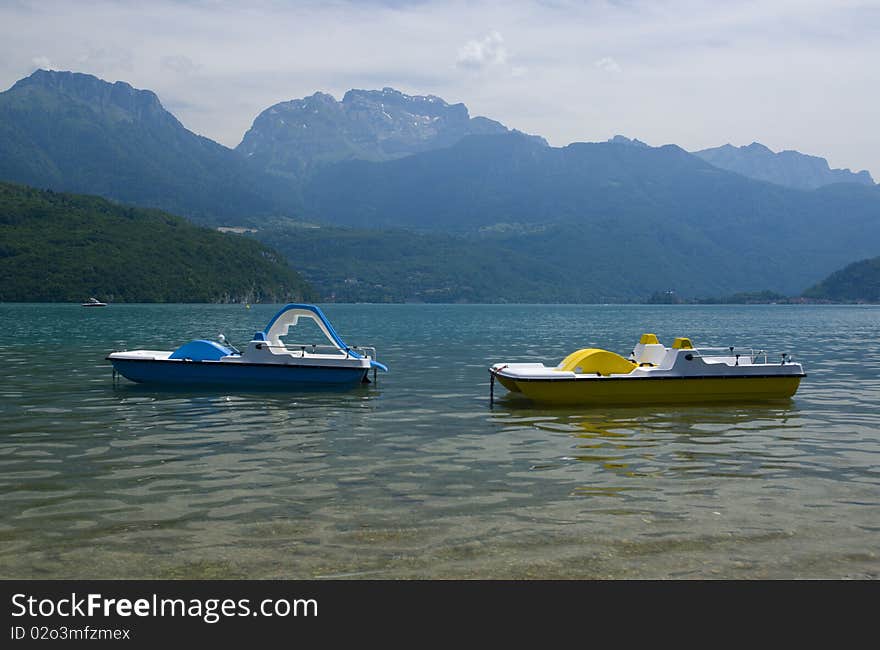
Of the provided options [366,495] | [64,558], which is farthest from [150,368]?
[64,558]

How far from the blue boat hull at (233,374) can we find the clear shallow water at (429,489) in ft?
7.85

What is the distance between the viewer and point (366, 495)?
51.5 ft

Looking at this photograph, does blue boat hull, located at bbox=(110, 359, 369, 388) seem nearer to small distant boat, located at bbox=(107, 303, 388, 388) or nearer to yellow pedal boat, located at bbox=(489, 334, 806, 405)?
small distant boat, located at bbox=(107, 303, 388, 388)

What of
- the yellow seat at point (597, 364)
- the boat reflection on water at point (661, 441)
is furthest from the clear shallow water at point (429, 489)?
the yellow seat at point (597, 364)

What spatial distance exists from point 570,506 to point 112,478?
9015 mm

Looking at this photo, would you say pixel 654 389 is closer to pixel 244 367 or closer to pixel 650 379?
pixel 650 379

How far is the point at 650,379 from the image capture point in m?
29.6

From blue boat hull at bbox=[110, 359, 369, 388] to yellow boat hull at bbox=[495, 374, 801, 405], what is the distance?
7.99 meters

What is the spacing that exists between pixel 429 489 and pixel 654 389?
614 inches

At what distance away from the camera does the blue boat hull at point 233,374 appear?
111 feet

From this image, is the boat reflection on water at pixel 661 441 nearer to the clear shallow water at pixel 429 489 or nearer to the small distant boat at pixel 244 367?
the clear shallow water at pixel 429 489

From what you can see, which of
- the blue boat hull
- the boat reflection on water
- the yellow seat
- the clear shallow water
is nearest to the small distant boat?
the blue boat hull

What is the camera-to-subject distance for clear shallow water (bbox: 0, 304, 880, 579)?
11797 mm

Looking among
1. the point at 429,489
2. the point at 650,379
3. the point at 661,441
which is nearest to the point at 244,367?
the point at 650,379
